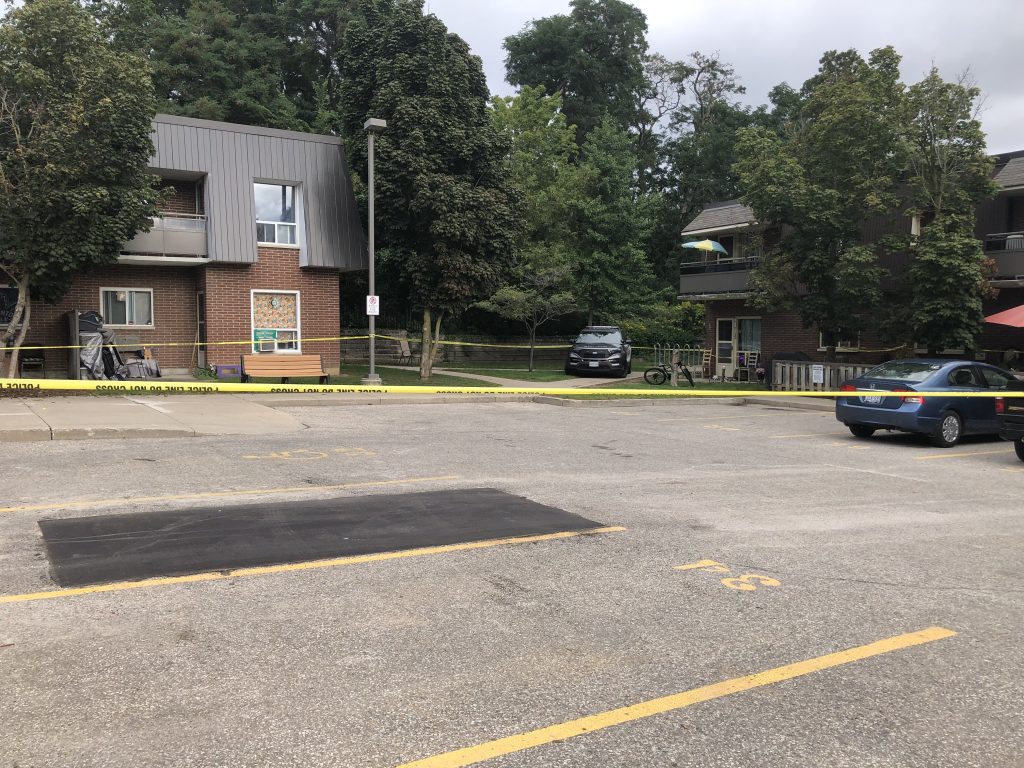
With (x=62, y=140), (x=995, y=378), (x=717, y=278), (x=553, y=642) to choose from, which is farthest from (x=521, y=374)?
(x=553, y=642)

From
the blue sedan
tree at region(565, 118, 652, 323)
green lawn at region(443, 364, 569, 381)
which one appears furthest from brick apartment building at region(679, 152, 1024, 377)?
the blue sedan

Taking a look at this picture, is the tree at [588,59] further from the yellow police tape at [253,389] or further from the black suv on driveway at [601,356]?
the yellow police tape at [253,389]

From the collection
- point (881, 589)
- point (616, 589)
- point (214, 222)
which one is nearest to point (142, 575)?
point (616, 589)

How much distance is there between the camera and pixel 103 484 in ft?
27.2

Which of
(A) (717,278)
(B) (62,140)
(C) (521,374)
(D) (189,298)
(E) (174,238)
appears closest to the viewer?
(B) (62,140)

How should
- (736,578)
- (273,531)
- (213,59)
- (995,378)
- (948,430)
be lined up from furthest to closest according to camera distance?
(213,59) < (995,378) < (948,430) < (273,531) < (736,578)

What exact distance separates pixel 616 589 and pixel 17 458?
807 centimetres

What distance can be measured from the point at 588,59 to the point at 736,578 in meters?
58.8

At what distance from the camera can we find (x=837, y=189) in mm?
22578

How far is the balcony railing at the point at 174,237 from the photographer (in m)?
22.2

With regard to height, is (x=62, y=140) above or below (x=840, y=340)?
above

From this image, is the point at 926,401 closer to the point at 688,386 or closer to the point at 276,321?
the point at 688,386

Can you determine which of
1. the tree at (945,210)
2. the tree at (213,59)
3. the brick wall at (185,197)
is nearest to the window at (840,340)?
the tree at (945,210)

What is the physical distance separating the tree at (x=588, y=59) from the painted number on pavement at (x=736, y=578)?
56183 millimetres
